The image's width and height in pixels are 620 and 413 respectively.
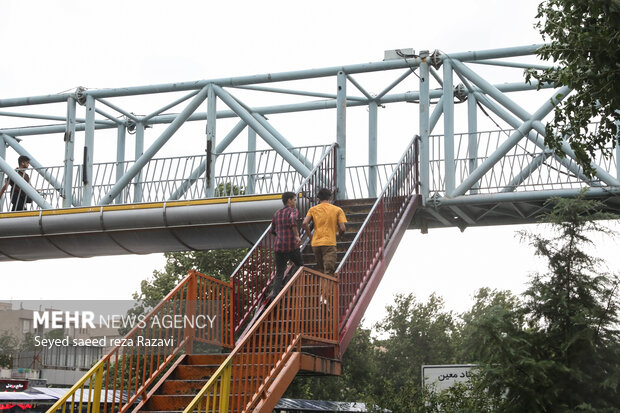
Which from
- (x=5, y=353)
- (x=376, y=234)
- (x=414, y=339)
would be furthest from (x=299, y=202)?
(x=5, y=353)

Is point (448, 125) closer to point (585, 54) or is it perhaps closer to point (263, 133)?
point (263, 133)

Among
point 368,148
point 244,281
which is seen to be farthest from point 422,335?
point 244,281

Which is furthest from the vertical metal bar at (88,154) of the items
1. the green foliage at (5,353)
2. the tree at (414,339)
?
the green foliage at (5,353)

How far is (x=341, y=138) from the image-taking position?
68.0ft

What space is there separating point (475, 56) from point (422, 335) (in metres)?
37.6

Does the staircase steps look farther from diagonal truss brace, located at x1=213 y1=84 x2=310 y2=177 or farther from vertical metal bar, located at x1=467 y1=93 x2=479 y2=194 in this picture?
vertical metal bar, located at x1=467 y1=93 x2=479 y2=194

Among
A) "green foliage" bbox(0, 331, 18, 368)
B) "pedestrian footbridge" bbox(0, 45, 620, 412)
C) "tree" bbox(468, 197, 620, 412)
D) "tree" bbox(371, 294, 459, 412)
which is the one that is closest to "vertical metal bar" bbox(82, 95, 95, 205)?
"pedestrian footbridge" bbox(0, 45, 620, 412)

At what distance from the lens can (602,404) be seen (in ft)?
41.4

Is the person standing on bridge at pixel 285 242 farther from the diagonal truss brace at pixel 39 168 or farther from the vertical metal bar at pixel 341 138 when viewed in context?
the diagonal truss brace at pixel 39 168

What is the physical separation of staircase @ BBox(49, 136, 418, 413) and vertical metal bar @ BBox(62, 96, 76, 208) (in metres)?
7.17

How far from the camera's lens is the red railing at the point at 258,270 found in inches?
618

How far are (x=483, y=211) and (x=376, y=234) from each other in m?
5.05

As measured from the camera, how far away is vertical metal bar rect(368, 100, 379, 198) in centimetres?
2309

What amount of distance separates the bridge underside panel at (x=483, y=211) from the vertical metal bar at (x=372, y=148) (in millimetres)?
1900
